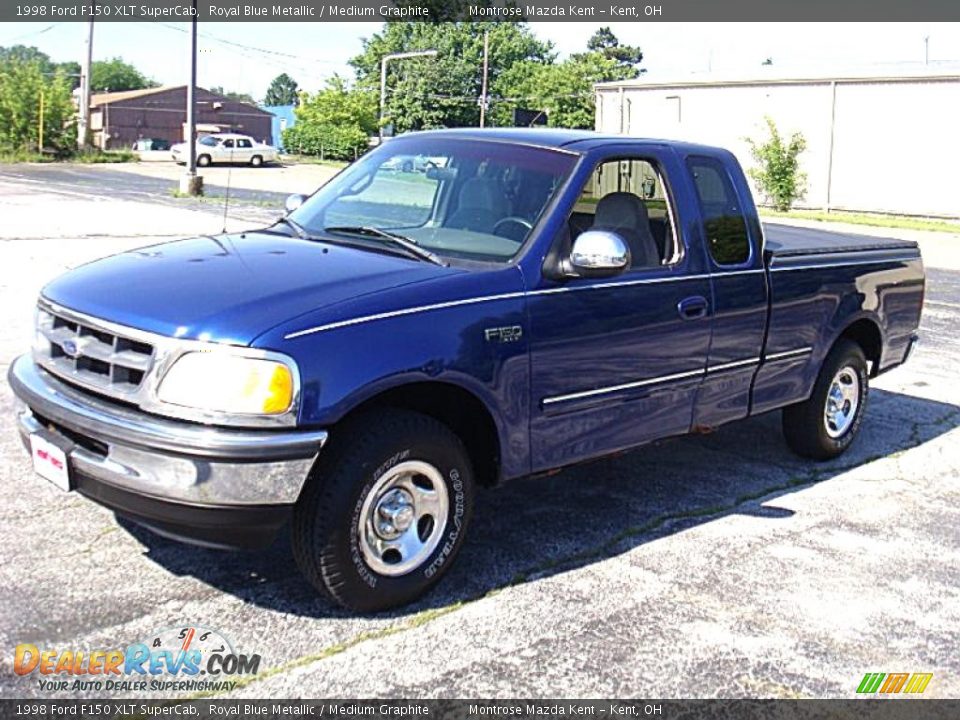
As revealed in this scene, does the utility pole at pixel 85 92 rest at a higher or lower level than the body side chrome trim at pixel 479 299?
higher

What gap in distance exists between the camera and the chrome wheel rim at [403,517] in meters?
3.98

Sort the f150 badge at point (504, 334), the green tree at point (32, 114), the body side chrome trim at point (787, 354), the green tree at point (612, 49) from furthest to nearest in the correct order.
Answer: the green tree at point (612, 49) < the green tree at point (32, 114) < the body side chrome trim at point (787, 354) < the f150 badge at point (504, 334)

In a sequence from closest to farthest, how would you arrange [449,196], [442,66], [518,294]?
[518,294] → [449,196] → [442,66]

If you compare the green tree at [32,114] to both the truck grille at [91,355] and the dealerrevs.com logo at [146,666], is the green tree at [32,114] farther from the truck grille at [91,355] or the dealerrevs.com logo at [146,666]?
the dealerrevs.com logo at [146,666]

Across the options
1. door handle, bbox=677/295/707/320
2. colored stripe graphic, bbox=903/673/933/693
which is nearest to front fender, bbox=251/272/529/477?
door handle, bbox=677/295/707/320

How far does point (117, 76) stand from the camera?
445 ft

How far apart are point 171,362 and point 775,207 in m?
33.6

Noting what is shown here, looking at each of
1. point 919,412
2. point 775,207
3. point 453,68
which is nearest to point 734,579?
point 919,412

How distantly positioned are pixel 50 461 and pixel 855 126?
1441 inches

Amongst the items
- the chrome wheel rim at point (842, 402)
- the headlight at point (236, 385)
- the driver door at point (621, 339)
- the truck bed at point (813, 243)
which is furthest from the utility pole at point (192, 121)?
the headlight at point (236, 385)

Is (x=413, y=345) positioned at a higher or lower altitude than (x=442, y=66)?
lower

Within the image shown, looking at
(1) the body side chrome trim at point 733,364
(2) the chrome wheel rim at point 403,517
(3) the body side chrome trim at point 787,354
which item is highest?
(3) the body side chrome trim at point 787,354

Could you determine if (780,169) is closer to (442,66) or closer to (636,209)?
(636,209)

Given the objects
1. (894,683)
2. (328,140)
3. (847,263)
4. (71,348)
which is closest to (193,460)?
(71,348)
